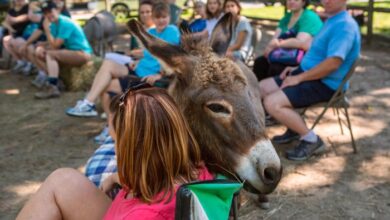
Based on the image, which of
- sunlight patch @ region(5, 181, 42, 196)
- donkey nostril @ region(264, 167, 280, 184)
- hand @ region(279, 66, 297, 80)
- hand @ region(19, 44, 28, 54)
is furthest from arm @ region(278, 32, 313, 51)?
hand @ region(19, 44, 28, 54)

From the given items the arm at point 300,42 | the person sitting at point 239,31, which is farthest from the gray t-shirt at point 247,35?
the arm at point 300,42

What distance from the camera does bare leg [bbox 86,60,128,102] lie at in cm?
574

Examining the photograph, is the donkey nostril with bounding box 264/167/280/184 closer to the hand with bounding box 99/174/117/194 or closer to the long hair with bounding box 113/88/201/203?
the long hair with bounding box 113/88/201/203

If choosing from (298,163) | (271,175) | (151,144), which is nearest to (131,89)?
(151,144)

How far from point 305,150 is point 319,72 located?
0.87 meters

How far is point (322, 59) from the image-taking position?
177 inches

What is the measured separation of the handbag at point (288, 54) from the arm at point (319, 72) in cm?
75

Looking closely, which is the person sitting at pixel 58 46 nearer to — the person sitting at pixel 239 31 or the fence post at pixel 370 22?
the person sitting at pixel 239 31

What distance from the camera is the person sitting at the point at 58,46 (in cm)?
725

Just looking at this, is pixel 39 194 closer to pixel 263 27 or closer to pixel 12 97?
pixel 12 97

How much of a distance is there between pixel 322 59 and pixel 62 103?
4.30 m

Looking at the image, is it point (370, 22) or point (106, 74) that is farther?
point (370, 22)

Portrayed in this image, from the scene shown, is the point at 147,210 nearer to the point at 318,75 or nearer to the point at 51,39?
the point at 318,75

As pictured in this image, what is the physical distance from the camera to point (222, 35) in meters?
2.96
